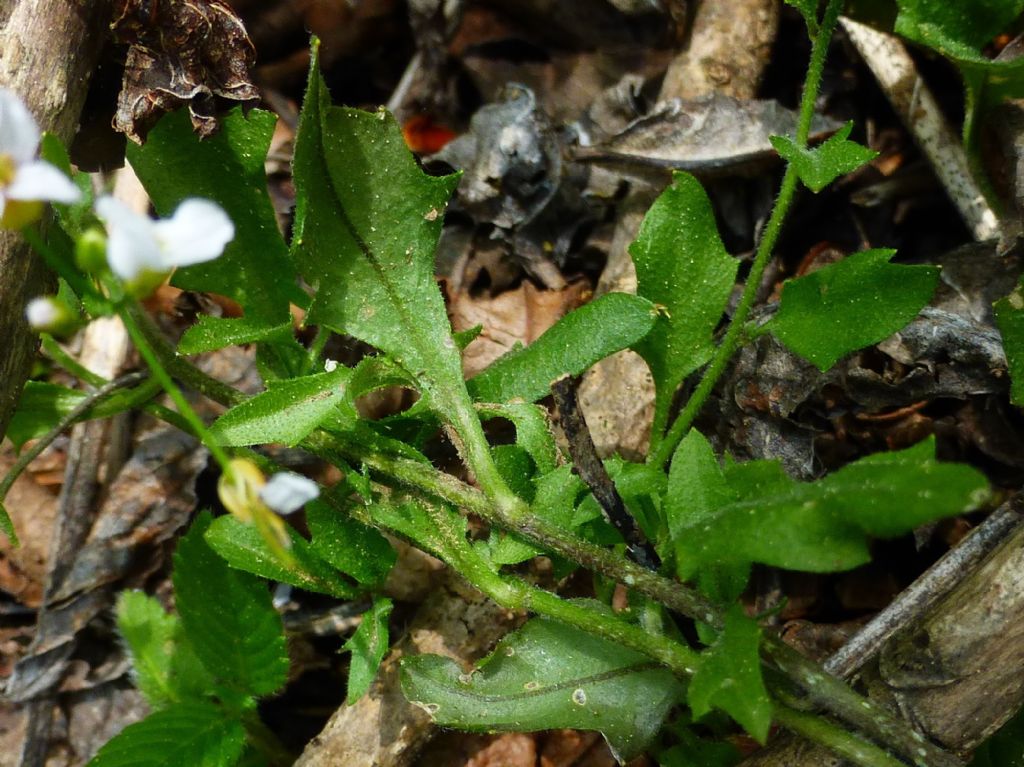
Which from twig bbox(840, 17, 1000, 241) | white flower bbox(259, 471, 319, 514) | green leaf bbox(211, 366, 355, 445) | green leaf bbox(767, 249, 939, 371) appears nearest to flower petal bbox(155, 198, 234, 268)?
white flower bbox(259, 471, 319, 514)

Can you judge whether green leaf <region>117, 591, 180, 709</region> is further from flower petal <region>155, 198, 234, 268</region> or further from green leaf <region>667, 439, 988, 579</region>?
green leaf <region>667, 439, 988, 579</region>

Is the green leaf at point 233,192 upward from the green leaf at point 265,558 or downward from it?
upward

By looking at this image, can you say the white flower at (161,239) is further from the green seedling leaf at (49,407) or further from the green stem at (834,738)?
the green stem at (834,738)

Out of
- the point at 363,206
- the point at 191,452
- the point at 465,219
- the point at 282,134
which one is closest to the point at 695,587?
the point at 363,206

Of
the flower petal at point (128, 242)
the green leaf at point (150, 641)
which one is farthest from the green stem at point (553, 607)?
the green leaf at point (150, 641)

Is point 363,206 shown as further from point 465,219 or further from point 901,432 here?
point 901,432
